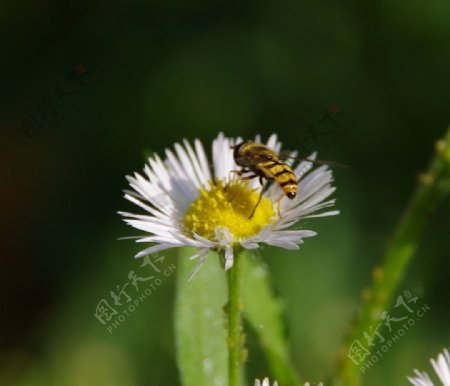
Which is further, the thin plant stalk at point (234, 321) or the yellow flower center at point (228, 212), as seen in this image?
the yellow flower center at point (228, 212)

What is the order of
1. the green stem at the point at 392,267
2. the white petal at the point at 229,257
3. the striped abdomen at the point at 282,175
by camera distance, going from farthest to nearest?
1. the striped abdomen at the point at 282,175
2. the white petal at the point at 229,257
3. the green stem at the point at 392,267

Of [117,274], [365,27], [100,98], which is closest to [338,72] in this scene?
[365,27]

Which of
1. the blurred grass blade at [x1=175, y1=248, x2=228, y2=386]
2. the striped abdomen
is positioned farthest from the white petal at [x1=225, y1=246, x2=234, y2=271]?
the striped abdomen

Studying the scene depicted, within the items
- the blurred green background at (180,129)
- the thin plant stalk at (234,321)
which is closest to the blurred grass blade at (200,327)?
the thin plant stalk at (234,321)

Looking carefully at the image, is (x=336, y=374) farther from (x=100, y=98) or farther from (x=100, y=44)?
(x=100, y=44)

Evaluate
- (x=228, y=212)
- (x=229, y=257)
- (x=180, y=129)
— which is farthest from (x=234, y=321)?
(x=180, y=129)

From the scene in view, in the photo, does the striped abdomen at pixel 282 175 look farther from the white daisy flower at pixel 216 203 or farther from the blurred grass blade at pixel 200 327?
the blurred grass blade at pixel 200 327

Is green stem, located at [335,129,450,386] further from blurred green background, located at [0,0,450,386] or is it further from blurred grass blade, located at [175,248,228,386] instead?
blurred green background, located at [0,0,450,386]
